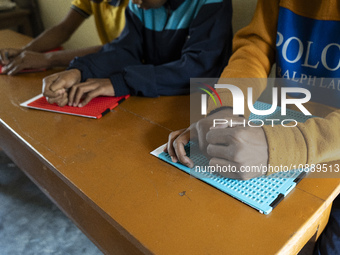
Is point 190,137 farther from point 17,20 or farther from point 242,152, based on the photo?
point 17,20

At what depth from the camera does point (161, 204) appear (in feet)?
1.83

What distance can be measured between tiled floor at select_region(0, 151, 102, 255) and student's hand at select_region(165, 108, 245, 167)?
820 mm

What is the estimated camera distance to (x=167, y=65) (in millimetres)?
1022

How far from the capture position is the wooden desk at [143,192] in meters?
0.49

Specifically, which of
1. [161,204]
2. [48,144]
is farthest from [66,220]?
[161,204]

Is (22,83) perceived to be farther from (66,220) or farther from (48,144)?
(66,220)

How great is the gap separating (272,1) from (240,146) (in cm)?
56

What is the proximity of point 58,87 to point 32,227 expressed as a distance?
2.54ft

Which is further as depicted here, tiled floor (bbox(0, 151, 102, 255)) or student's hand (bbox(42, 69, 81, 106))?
tiled floor (bbox(0, 151, 102, 255))

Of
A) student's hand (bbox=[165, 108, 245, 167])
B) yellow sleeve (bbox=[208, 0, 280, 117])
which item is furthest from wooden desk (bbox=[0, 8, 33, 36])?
student's hand (bbox=[165, 108, 245, 167])

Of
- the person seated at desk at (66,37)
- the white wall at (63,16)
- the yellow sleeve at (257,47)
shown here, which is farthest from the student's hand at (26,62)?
the white wall at (63,16)

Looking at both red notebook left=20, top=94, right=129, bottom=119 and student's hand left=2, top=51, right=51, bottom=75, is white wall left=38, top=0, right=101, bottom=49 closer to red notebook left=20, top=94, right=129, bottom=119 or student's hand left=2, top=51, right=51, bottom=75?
student's hand left=2, top=51, right=51, bottom=75

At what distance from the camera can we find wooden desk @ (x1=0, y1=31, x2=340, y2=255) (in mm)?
485

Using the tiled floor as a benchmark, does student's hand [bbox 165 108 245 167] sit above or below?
above
